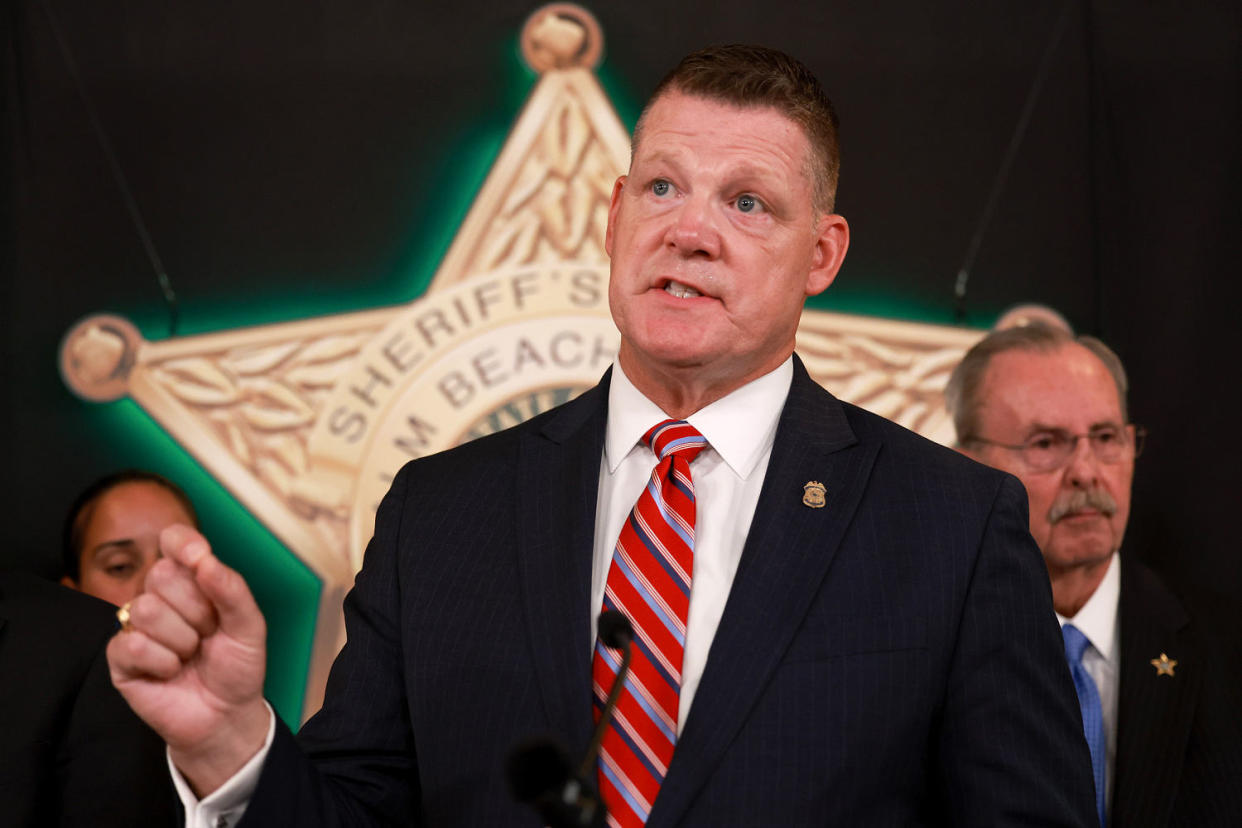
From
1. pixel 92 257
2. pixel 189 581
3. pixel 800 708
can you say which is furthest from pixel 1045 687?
pixel 92 257

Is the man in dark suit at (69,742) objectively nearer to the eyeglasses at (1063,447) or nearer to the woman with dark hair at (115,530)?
the woman with dark hair at (115,530)

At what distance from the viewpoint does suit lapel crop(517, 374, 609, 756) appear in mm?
1568

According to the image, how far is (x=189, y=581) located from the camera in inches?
51.4

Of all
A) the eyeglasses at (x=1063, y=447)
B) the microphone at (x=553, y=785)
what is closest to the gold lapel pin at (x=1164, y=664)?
the eyeglasses at (x=1063, y=447)

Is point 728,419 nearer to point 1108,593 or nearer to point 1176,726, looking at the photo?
point 1176,726

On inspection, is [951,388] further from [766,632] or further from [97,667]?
[97,667]

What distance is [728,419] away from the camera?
1.78m

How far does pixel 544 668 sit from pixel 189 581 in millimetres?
454

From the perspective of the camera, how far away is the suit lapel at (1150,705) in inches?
95.4

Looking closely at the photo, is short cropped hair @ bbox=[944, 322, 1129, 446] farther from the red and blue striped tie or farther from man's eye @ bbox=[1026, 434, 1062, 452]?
the red and blue striped tie

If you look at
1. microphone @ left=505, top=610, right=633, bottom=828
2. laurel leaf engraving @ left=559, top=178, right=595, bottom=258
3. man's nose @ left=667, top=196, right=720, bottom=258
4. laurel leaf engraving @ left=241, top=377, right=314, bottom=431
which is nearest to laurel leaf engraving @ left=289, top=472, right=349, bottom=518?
laurel leaf engraving @ left=241, top=377, right=314, bottom=431

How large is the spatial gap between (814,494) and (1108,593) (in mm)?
1373

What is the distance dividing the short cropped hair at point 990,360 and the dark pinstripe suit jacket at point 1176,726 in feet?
1.70

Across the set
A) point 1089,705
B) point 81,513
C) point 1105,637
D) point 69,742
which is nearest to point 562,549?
point 69,742
